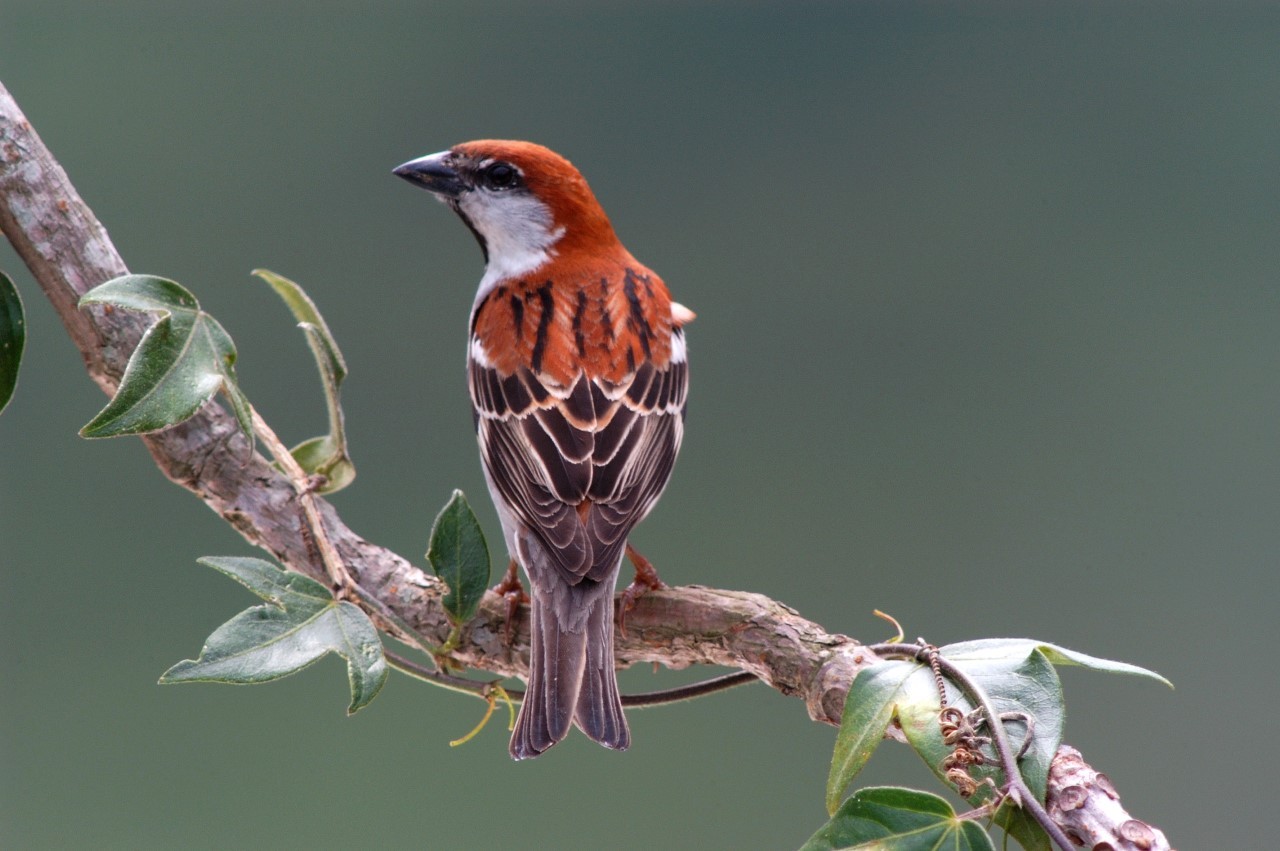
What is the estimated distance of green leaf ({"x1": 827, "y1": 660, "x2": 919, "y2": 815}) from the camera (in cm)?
93

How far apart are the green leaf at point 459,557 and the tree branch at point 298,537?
0.25ft

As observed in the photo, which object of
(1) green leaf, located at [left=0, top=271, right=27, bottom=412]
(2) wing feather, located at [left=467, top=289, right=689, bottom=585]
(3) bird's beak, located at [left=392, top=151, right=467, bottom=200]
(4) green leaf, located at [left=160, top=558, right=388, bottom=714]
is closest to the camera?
(4) green leaf, located at [left=160, top=558, right=388, bottom=714]

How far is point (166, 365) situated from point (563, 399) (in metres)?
0.62

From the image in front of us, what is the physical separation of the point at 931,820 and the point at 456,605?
2.00ft

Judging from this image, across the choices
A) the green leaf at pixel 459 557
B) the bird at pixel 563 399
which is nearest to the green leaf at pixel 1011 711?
the bird at pixel 563 399

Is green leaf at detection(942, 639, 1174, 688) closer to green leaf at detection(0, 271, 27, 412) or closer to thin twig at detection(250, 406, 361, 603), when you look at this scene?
thin twig at detection(250, 406, 361, 603)

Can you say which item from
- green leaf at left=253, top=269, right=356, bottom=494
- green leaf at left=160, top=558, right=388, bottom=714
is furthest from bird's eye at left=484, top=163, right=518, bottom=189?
green leaf at left=160, top=558, right=388, bottom=714

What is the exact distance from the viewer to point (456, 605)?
1301 mm

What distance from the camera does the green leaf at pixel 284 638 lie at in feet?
3.45

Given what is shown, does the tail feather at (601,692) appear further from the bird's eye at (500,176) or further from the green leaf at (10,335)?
the bird's eye at (500,176)

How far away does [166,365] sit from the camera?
117cm

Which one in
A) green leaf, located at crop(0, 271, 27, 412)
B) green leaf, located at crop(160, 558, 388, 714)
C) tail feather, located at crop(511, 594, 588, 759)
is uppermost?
green leaf, located at crop(0, 271, 27, 412)

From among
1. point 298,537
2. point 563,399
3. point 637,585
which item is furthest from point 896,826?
point 563,399

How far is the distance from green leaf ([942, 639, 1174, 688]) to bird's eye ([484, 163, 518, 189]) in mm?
1187
